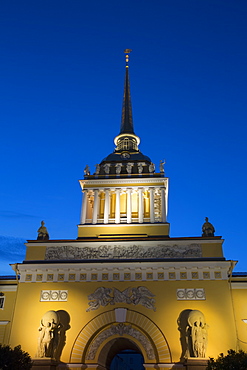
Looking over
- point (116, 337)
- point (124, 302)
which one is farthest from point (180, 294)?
point (116, 337)

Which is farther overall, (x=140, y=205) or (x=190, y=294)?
(x=140, y=205)

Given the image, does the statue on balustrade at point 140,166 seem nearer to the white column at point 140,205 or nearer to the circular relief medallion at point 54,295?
the white column at point 140,205

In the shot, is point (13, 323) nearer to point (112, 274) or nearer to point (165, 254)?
point (112, 274)

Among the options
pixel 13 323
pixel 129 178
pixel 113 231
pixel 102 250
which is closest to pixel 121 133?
pixel 129 178

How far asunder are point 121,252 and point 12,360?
8956 mm

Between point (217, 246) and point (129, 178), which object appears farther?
point (129, 178)

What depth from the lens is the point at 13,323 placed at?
20562 mm

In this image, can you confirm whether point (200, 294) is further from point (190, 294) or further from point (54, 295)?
point (54, 295)

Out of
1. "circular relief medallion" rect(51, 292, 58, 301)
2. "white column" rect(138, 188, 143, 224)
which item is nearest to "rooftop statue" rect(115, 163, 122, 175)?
"white column" rect(138, 188, 143, 224)

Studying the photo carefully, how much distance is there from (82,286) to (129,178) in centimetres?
1003

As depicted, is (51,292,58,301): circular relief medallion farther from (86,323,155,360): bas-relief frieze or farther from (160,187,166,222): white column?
(160,187,166,222): white column

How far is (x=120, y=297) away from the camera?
20750 millimetres

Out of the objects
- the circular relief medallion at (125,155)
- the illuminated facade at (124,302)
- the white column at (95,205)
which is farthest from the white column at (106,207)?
the circular relief medallion at (125,155)

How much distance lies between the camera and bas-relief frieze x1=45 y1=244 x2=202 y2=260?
72.3 ft
